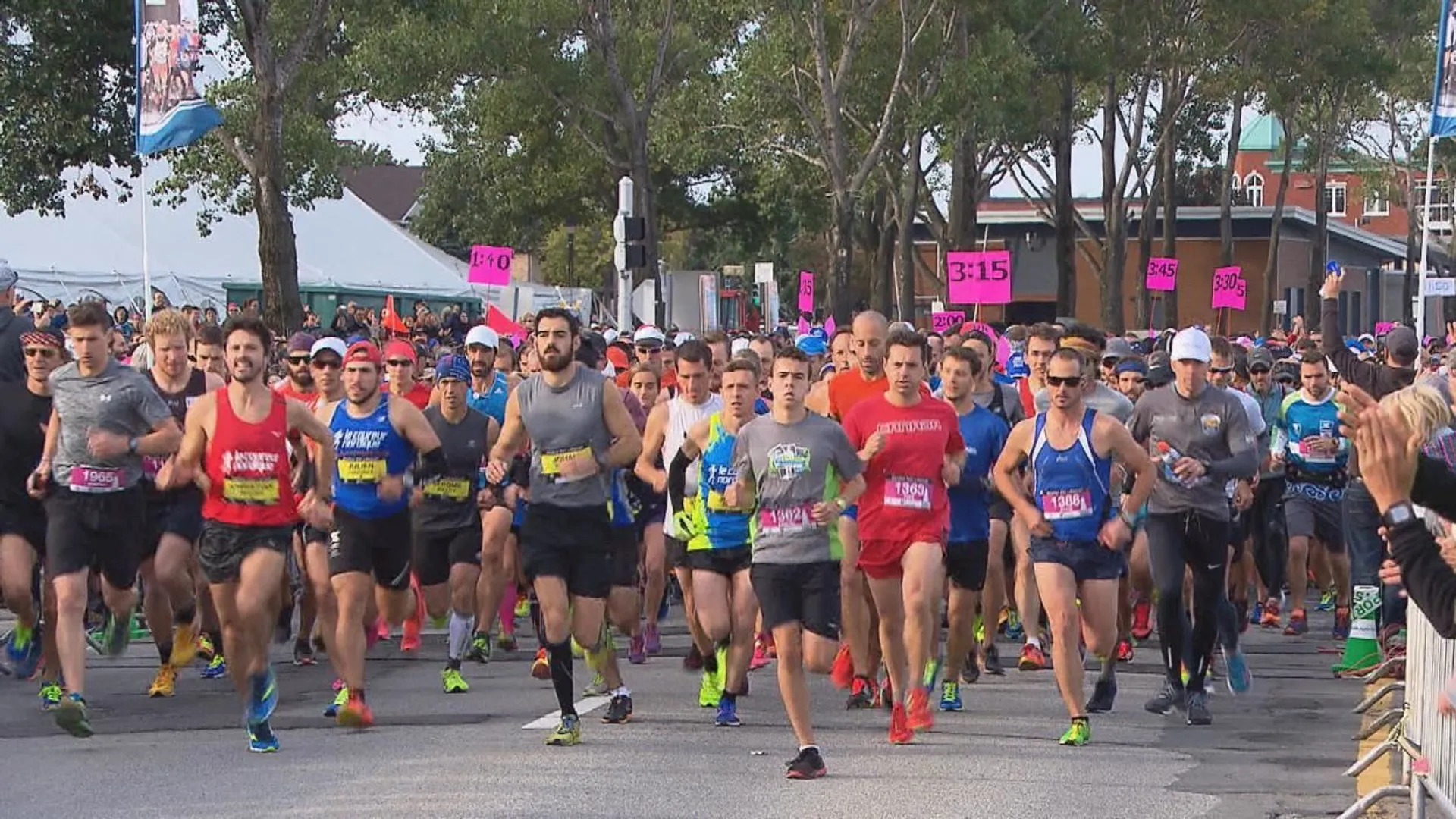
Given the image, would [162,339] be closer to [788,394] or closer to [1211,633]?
[788,394]

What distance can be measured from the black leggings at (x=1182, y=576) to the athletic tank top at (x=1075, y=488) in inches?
45.8

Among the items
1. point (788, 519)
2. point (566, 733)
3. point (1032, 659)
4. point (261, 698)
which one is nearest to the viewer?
point (788, 519)

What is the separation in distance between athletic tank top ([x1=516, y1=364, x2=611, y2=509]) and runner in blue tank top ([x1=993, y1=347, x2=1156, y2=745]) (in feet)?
6.67

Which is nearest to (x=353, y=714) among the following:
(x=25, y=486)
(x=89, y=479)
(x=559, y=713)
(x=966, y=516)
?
(x=559, y=713)

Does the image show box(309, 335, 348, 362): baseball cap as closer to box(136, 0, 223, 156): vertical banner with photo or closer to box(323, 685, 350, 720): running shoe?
box(323, 685, 350, 720): running shoe

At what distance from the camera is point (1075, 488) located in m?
11.3

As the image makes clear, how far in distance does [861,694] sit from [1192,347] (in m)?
2.53

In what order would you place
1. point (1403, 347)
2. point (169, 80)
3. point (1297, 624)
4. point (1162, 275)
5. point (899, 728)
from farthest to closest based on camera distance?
point (1162, 275)
point (169, 80)
point (1297, 624)
point (1403, 347)
point (899, 728)

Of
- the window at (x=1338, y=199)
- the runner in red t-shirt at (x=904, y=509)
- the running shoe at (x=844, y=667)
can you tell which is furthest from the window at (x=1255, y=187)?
the runner in red t-shirt at (x=904, y=509)

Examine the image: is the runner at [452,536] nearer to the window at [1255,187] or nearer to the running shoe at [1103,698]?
the running shoe at [1103,698]

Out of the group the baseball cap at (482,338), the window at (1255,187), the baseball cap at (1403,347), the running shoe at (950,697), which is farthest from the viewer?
the window at (1255,187)

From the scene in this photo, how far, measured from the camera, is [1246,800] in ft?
32.3

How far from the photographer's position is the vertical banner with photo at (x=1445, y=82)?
22953mm

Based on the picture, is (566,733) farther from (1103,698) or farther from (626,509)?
(1103,698)
